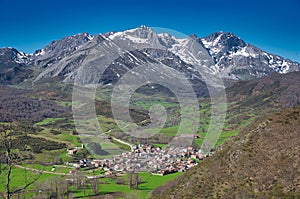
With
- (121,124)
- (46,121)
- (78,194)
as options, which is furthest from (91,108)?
(78,194)

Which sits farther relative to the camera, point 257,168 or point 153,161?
point 153,161

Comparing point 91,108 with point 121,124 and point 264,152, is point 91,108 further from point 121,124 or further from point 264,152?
point 264,152

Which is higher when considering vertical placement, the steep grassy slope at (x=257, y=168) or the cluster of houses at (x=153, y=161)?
the steep grassy slope at (x=257, y=168)

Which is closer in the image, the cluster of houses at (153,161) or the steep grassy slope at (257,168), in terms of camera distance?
the steep grassy slope at (257,168)

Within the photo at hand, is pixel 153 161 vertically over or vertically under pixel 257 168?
under
